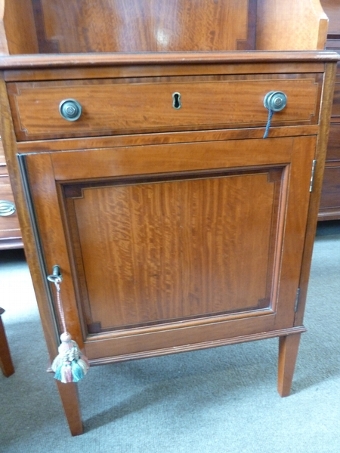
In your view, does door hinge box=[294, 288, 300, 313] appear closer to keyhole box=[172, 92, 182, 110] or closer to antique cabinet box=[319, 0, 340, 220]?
keyhole box=[172, 92, 182, 110]

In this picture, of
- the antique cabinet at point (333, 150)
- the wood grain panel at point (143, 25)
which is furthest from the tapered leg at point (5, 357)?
the antique cabinet at point (333, 150)

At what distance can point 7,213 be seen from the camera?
1436mm

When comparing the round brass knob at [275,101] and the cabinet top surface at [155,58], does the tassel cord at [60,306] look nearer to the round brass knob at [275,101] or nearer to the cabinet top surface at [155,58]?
the cabinet top surface at [155,58]

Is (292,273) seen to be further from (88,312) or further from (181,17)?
(181,17)

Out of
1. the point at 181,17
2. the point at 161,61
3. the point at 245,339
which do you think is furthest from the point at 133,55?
the point at 245,339

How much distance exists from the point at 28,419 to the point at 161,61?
0.93 m

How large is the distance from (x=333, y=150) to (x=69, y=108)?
54.6 inches

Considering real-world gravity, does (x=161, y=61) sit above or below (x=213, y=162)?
above

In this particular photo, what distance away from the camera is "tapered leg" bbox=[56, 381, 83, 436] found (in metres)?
0.80

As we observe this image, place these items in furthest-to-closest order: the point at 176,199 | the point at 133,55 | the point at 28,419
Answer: the point at 28,419, the point at 176,199, the point at 133,55

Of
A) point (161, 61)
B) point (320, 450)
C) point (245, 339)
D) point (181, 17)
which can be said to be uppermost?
point (181, 17)

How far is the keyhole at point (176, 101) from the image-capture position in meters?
0.59

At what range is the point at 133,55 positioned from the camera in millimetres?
558

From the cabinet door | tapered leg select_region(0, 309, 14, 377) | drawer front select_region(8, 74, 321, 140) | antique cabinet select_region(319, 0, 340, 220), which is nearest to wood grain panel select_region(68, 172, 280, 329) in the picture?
the cabinet door
